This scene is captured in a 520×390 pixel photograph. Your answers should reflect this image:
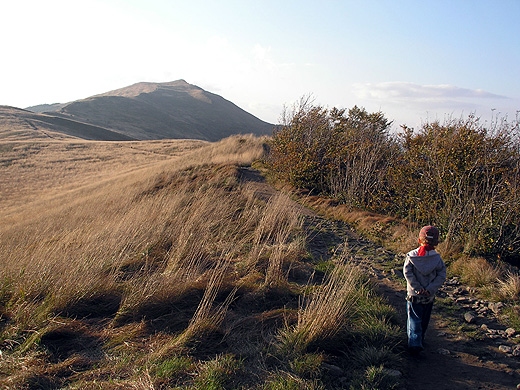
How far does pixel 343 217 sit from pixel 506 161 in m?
3.80

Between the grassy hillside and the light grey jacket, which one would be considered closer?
the grassy hillside

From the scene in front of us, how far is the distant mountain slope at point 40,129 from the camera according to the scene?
45.0 meters

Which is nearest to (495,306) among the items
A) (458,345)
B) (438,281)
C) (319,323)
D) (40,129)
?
(458,345)

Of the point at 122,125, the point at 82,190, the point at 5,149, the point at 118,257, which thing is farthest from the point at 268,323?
the point at 122,125

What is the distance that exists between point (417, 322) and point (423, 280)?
45cm

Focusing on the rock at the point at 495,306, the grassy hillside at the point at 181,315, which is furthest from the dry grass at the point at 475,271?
the grassy hillside at the point at 181,315

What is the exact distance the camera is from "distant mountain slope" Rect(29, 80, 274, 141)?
91812 millimetres

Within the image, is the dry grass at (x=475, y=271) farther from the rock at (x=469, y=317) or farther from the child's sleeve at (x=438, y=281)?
the child's sleeve at (x=438, y=281)

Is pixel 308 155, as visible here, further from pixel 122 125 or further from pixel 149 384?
pixel 122 125

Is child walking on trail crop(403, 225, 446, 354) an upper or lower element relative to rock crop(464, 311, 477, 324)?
upper

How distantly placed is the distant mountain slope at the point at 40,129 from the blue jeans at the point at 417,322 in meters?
45.2

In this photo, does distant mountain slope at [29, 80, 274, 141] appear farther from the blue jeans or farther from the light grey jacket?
the blue jeans

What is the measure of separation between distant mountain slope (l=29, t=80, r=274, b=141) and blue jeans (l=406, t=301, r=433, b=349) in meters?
70.8

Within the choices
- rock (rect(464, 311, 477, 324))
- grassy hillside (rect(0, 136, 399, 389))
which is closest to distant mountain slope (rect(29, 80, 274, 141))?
grassy hillside (rect(0, 136, 399, 389))
